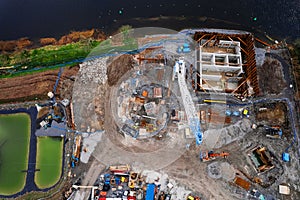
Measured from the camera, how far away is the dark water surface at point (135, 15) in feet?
137

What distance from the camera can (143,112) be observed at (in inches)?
1430

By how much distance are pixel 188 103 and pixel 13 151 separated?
23.8 m

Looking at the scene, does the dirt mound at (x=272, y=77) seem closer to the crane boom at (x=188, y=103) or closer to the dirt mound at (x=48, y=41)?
the crane boom at (x=188, y=103)

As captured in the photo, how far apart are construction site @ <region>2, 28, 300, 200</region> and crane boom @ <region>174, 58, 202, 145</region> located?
5.2 inches

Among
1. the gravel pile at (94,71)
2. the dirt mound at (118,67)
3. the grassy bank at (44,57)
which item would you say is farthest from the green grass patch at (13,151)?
the dirt mound at (118,67)

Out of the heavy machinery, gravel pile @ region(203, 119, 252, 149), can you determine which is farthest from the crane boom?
gravel pile @ region(203, 119, 252, 149)

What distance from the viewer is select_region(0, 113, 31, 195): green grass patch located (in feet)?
115

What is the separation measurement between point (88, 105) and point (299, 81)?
2836 centimetres

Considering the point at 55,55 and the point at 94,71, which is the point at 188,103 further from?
the point at 55,55

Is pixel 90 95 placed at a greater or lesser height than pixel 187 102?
greater

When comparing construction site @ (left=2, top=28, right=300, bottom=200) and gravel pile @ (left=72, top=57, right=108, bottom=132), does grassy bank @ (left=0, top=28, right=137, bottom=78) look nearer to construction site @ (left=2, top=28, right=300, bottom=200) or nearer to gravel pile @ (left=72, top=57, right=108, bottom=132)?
construction site @ (left=2, top=28, right=300, bottom=200)

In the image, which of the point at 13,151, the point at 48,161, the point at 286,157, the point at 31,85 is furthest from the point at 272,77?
the point at 13,151

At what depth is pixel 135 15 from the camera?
4328 centimetres

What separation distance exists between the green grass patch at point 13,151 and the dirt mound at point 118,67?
40.9 ft
